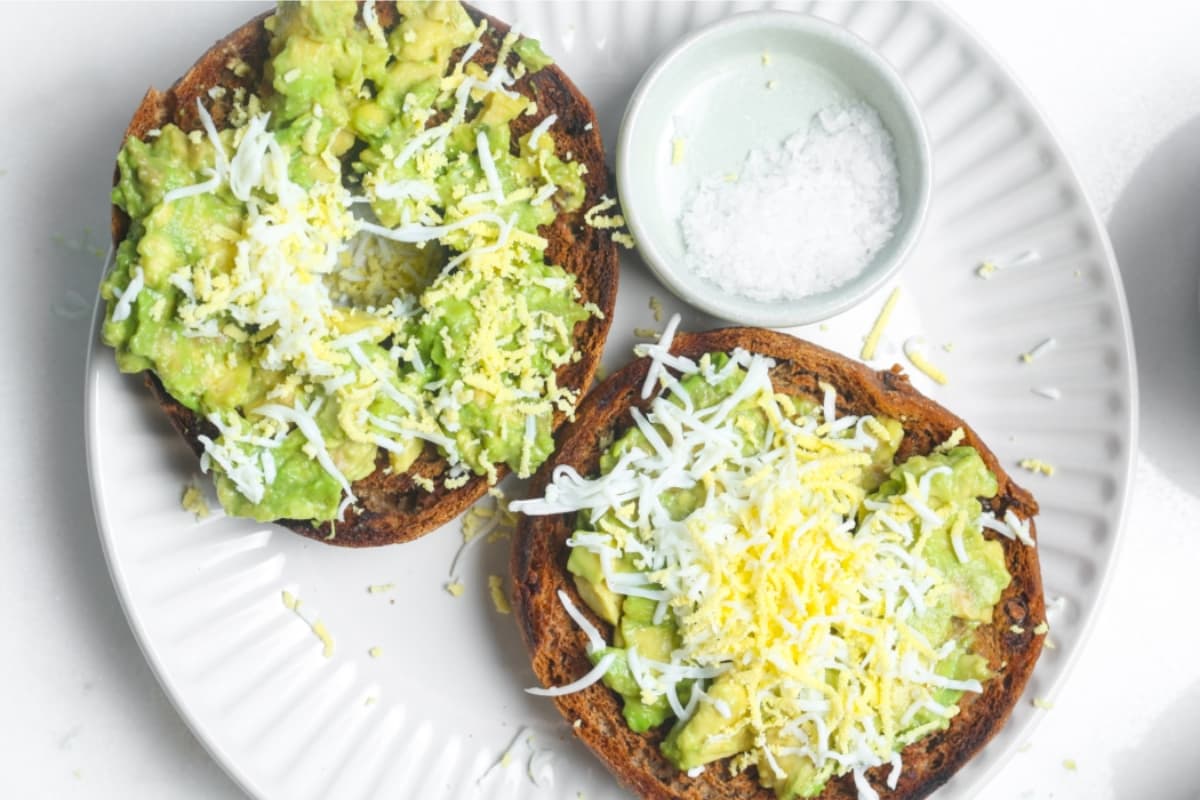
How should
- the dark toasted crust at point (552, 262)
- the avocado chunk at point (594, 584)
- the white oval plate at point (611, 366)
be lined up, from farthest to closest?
the white oval plate at point (611, 366) < the dark toasted crust at point (552, 262) < the avocado chunk at point (594, 584)

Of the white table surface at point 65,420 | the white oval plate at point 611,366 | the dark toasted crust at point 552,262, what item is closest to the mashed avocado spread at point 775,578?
the dark toasted crust at point 552,262

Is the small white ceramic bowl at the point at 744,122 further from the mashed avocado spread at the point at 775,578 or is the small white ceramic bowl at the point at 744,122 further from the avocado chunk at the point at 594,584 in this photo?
the avocado chunk at the point at 594,584

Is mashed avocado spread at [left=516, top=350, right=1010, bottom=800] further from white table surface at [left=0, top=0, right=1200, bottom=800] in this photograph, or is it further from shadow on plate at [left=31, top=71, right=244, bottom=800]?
shadow on plate at [left=31, top=71, right=244, bottom=800]

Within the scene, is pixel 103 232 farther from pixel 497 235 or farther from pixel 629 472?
pixel 629 472

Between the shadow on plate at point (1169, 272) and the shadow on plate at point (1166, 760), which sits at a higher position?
the shadow on plate at point (1169, 272)

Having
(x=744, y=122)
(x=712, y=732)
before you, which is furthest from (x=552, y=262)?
(x=712, y=732)

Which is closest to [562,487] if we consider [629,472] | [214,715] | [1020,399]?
[629,472]

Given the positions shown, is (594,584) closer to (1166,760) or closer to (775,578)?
(775,578)

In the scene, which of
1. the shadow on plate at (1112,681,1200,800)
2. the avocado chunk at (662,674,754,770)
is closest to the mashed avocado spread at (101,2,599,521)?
the avocado chunk at (662,674,754,770)
